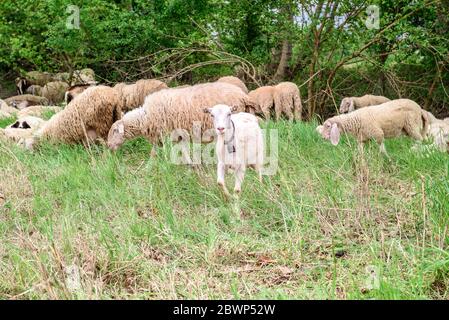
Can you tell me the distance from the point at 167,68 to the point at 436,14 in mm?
6061

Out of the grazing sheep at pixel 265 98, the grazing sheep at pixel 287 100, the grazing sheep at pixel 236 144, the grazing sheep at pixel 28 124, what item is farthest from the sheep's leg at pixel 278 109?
the grazing sheep at pixel 236 144

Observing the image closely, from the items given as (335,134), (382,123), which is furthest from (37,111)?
(382,123)

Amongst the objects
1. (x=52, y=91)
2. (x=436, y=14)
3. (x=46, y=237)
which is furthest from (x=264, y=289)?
(x=52, y=91)

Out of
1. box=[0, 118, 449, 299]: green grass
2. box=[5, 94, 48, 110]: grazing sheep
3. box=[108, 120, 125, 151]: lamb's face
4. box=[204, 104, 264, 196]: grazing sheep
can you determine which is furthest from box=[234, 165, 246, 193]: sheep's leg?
box=[5, 94, 48, 110]: grazing sheep

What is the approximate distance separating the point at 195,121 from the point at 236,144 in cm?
174

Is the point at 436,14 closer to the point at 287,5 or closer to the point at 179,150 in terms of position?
the point at 287,5

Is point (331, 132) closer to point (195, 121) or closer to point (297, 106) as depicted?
point (195, 121)

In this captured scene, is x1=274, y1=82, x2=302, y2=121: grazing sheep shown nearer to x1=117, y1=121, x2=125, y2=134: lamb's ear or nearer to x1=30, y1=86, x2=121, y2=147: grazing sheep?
x1=30, y1=86, x2=121, y2=147: grazing sheep

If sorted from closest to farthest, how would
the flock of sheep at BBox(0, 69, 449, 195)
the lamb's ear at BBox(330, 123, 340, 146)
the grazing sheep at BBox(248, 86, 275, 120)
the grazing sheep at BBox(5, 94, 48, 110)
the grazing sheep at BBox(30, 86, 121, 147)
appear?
the flock of sheep at BBox(0, 69, 449, 195) → the lamb's ear at BBox(330, 123, 340, 146) → the grazing sheep at BBox(30, 86, 121, 147) → the grazing sheep at BBox(248, 86, 275, 120) → the grazing sheep at BBox(5, 94, 48, 110)

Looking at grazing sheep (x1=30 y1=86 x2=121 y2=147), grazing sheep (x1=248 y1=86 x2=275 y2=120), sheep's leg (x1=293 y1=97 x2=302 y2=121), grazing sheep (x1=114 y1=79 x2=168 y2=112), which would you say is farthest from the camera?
sheep's leg (x1=293 y1=97 x2=302 y2=121)

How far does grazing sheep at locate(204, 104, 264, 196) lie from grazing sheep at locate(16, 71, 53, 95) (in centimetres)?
1589

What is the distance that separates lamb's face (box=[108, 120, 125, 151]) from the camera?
7650 mm

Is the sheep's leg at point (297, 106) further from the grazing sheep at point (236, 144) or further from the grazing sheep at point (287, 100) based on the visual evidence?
the grazing sheep at point (236, 144)

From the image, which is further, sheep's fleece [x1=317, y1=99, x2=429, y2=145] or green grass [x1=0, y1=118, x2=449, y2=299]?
sheep's fleece [x1=317, y1=99, x2=429, y2=145]
